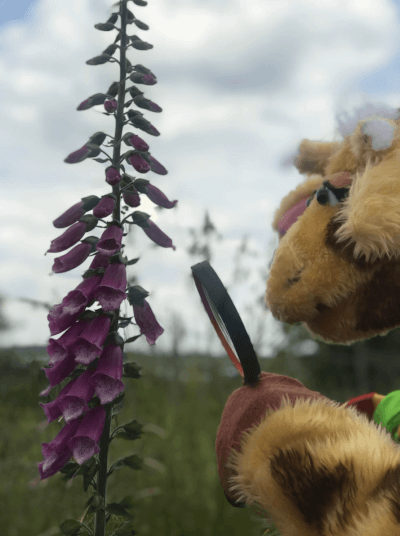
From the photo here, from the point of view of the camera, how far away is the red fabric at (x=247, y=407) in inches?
23.4

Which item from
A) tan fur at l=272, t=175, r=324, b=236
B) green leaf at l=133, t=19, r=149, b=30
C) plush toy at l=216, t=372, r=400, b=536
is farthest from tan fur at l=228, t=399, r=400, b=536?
green leaf at l=133, t=19, r=149, b=30

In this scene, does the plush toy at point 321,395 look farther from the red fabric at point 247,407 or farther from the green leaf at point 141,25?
the green leaf at point 141,25

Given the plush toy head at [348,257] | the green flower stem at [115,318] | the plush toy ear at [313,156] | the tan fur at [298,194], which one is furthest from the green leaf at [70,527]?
the plush toy ear at [313,156]

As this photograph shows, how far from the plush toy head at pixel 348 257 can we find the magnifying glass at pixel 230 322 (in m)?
0.12

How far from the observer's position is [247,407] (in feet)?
1.99

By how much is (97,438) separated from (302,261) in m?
0.36

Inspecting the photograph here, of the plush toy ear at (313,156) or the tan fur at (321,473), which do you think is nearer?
the tan fur at (321,473)

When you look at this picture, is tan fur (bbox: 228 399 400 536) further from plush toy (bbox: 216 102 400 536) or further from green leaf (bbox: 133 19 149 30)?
green leaf (bbox: 133 19 149 30)

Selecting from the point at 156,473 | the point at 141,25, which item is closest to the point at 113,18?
the point at 141,25

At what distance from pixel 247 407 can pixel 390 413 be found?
245 mm

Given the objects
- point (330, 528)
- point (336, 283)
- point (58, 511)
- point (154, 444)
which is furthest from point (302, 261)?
point (154, 444)

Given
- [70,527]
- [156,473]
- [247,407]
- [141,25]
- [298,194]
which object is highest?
[141,25]

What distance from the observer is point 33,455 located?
189 centimetres

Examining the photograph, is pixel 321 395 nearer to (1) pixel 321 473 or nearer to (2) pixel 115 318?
(1) pixel 321 473
